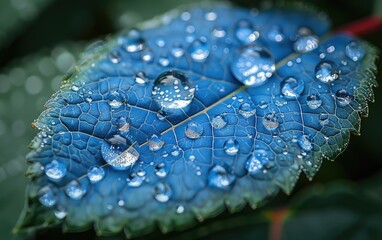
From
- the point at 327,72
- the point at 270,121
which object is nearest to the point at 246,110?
the point at 270,121

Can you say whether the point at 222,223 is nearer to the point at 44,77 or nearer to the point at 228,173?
the point at 228,173

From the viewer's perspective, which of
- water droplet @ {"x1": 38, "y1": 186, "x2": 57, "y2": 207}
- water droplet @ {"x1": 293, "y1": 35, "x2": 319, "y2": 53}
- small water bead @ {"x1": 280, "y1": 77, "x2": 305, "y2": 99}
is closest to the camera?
water droplet @ {"x1": 38, "y1": 186, "x2": 57, "y2": 207}

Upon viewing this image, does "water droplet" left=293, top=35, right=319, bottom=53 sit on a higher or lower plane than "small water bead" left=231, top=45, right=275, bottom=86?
lower

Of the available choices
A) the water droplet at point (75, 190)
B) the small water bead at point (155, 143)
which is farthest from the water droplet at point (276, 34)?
the water droplet at point (75, 190)

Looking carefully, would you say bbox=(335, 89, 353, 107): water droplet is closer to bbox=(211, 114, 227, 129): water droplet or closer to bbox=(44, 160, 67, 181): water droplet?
bbox=(211, 114, 227, 129): water droplet

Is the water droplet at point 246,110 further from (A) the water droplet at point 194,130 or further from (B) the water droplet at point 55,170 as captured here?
(B) the water droplet at point 55,170

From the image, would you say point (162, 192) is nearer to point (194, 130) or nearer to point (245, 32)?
point (194, 130)

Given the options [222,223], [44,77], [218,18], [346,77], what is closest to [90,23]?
[44,77]

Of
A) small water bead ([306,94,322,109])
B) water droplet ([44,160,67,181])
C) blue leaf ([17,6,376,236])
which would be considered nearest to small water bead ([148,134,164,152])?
blue leaf ([17,6,376,236])
